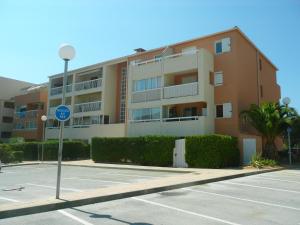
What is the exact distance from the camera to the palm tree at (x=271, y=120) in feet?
86.2

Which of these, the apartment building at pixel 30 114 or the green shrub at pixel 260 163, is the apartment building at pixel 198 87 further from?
the apartment building at pixel 30 114

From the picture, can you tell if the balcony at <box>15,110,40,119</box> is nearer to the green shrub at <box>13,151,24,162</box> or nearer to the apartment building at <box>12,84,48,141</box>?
the apartment building at <box>12,84,48,141</box>

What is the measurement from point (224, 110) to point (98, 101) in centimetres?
1546

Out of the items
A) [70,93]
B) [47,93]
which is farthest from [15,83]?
[70,93]

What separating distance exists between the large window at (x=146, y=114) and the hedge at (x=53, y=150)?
7.01 m

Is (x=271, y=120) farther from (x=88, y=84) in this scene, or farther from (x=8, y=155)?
(x=8, y=155)

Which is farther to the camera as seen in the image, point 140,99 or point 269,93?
point 269,93

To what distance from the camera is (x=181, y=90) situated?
1175 inches

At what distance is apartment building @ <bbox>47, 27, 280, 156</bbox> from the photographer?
2884 cm

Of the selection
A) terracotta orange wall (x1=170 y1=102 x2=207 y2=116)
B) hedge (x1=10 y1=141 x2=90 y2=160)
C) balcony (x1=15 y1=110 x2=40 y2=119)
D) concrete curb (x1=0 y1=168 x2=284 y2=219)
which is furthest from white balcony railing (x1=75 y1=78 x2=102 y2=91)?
concrete curb (x1=0 y1=168 x2=284 y2=219)

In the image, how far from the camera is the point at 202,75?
2864cm

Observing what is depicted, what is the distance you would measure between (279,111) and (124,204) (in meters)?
19.9

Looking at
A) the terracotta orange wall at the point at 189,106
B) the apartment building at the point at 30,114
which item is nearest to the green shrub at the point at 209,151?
the terracotta orange wall at the point at 189,106

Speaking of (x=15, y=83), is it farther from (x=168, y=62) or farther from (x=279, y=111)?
(x=279, y=111)
